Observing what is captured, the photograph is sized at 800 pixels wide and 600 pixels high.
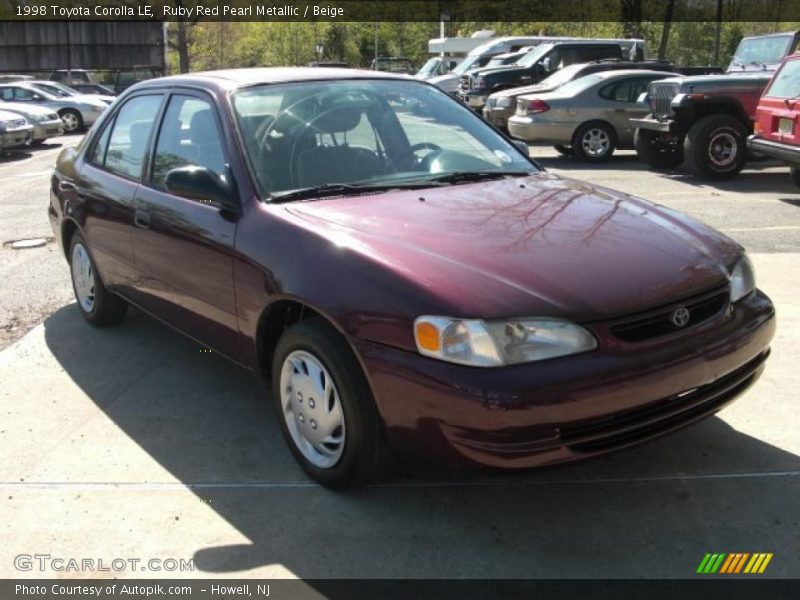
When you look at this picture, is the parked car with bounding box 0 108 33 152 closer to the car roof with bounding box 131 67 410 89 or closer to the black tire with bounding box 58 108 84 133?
the black tire with bounding box 58 108 84 133

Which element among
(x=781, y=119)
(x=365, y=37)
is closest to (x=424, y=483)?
(x=781, y=119)

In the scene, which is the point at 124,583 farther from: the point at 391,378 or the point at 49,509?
the point at 391,378

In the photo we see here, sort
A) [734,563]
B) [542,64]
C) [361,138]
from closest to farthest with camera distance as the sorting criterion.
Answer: [734,563]
[361,138]
[542,64]

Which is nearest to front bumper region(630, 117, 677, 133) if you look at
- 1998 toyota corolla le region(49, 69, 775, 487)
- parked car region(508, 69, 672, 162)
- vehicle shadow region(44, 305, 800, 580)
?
parked car region(508, 69, 672, 162)

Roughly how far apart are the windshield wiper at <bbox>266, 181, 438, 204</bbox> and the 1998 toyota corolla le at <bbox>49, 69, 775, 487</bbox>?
0.01 meters

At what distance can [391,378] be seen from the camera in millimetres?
2861

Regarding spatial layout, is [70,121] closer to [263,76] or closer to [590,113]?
[590,113]

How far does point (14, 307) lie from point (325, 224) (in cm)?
378

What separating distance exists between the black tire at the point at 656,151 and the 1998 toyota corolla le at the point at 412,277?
9146 mm

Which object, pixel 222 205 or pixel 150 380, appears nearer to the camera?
pixel 222 205

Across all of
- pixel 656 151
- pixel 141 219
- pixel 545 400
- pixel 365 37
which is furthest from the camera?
pixel 365 37

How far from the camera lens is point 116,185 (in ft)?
15.6

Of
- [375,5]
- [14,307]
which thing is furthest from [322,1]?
[14,307]

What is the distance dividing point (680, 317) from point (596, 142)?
11.8m
